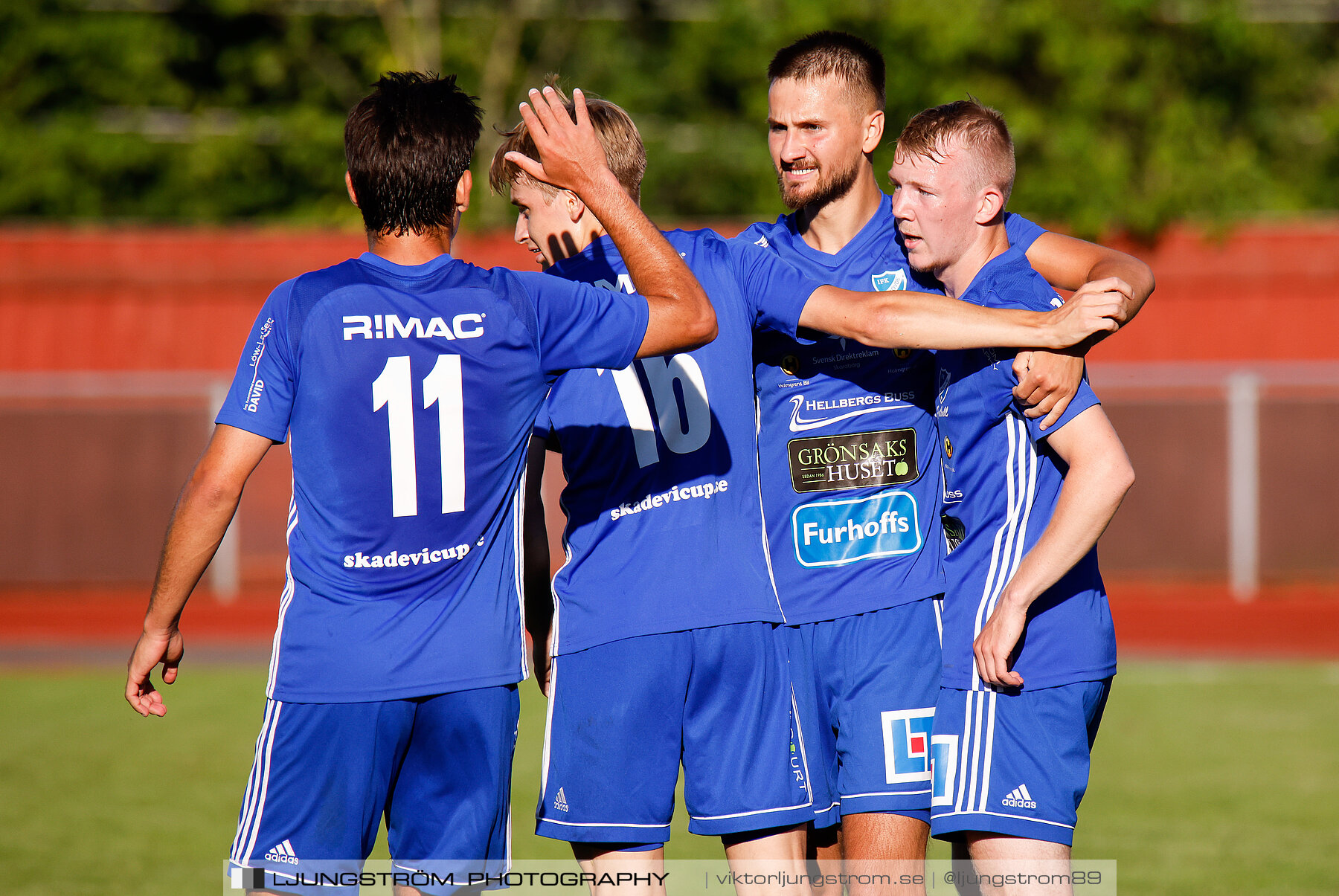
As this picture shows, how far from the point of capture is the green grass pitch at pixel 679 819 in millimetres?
5859

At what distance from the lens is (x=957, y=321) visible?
3254 millimetres

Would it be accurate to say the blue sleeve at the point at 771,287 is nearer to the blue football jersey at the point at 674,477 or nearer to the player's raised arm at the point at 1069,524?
the blue football jersey at the point at 674,477

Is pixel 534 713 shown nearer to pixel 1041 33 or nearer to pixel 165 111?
pixel 1041 33

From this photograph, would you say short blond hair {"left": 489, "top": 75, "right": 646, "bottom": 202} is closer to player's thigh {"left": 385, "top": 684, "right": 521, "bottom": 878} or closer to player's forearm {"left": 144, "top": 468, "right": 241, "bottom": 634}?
player's forearm {"left": 144, "top": 468, "right": 241, "bottom": 634}

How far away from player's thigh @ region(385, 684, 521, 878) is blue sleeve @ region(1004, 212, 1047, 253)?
1.96 m

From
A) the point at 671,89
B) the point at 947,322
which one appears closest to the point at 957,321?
the point at 947,322

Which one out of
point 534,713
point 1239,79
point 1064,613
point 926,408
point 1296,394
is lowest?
point 534,713

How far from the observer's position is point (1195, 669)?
1084 centimetres

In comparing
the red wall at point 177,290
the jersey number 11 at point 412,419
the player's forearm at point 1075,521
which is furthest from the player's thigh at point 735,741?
the red wall at point 177,290

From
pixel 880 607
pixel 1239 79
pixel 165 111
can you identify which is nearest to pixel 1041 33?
pixel 1239 79

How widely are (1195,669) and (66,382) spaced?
483 inches

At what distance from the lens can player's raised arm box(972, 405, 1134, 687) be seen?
3.15m

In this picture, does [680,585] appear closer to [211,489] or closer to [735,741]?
[735,741]

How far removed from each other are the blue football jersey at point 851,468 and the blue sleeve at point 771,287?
0.63 ft
